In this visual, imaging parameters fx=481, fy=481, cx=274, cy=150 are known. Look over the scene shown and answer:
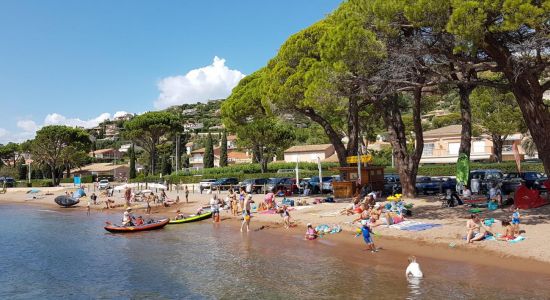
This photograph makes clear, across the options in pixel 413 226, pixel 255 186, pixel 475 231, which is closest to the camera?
pixel 475 231

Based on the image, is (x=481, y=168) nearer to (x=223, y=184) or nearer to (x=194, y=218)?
(x=223, y=184)

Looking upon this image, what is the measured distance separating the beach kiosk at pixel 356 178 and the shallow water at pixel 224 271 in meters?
9.17

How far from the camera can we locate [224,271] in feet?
55.5

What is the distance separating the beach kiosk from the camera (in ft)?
104

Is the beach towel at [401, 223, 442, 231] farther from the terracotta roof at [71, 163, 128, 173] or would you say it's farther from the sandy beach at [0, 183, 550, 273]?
the terracotta roof at [71, 163, 128, 173]

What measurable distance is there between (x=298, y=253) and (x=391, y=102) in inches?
529

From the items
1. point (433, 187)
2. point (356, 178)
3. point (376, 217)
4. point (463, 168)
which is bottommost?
point (376, 217)

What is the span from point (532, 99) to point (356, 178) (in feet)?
47.2

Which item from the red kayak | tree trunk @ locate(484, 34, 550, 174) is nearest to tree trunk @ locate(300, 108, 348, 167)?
the red kayak

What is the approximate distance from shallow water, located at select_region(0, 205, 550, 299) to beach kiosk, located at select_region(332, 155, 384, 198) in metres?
9.17

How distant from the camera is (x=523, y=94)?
20.0 meters

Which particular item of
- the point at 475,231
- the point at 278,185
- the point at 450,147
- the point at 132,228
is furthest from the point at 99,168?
the point at 475,231

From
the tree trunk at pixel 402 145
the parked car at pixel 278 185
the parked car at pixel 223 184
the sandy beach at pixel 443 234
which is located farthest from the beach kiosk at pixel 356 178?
the parked car at pixel 223 184

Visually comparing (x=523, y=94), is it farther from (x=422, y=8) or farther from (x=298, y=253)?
(x=298, y=253)
